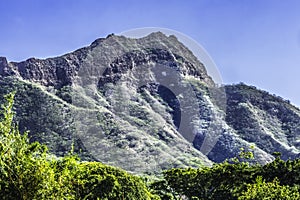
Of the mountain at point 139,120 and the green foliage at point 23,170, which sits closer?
the green foliage at point 23,170

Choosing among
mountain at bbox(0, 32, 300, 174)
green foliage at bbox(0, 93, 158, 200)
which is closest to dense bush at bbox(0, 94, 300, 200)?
green foliage at bbox(0, 93, 158, 200)

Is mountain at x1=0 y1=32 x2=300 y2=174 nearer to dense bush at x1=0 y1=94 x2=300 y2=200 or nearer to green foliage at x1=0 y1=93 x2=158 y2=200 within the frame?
dense bush at x1=0 y1=94 x2=300 y2=200

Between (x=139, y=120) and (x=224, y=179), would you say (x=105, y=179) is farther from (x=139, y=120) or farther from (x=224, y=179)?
(x=139, y=120)

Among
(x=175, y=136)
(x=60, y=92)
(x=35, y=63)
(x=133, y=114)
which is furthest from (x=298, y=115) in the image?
(x=35, y=63)

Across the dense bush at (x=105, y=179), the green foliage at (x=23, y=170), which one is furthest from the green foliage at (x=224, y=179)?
the green foliage at (x=23, y=170)

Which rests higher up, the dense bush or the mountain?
the mountain

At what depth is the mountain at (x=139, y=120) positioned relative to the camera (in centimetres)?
14062

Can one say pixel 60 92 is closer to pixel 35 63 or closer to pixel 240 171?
pixel 35 63

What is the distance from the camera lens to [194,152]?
158500 mm

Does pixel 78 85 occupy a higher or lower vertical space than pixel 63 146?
higher

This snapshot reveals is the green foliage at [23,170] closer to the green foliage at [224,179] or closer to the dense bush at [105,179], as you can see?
the dense bush at [105,179]

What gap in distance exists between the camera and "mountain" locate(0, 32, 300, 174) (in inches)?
5536

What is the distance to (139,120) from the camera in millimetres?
170250

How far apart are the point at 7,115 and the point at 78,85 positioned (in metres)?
182
